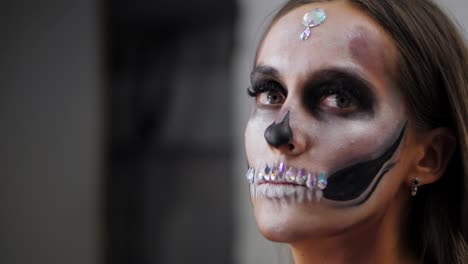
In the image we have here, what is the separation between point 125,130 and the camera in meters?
3.67

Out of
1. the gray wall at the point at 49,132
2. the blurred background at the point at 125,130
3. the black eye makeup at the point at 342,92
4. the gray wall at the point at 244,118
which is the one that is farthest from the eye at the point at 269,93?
the gray wall at the point at 49,132

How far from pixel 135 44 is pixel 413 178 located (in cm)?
212

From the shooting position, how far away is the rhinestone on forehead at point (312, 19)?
71.0 inches

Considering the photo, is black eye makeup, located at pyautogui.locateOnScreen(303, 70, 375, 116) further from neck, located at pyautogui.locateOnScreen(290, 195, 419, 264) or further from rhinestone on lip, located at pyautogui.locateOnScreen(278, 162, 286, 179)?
neck, located at pyautogui.locateOnScreen(290, 195, 419, 264)

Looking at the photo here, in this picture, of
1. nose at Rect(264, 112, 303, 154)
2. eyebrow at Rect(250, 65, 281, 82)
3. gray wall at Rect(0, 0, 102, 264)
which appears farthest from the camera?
gray wall at Rect(0, 0, 102, 264)

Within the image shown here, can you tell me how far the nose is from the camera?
1.73 meters

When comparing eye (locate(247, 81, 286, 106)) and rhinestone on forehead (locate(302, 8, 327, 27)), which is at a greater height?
rhinestone on forehead (locate(302, 8, 327, 27))

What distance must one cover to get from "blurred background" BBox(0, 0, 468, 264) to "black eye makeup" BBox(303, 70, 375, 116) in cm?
156

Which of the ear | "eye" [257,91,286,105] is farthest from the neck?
"eye" [257,91,286,105]

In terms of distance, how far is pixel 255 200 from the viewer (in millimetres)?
1840

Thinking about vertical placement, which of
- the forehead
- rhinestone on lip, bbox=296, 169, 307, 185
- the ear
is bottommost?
rhinestone on lip, bbox=296, 169, 307, 185

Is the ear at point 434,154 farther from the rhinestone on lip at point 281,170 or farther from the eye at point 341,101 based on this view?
the rhinestone on lip at point 281,170

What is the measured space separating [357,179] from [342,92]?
0.73ft

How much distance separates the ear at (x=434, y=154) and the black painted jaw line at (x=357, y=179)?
0.12m
